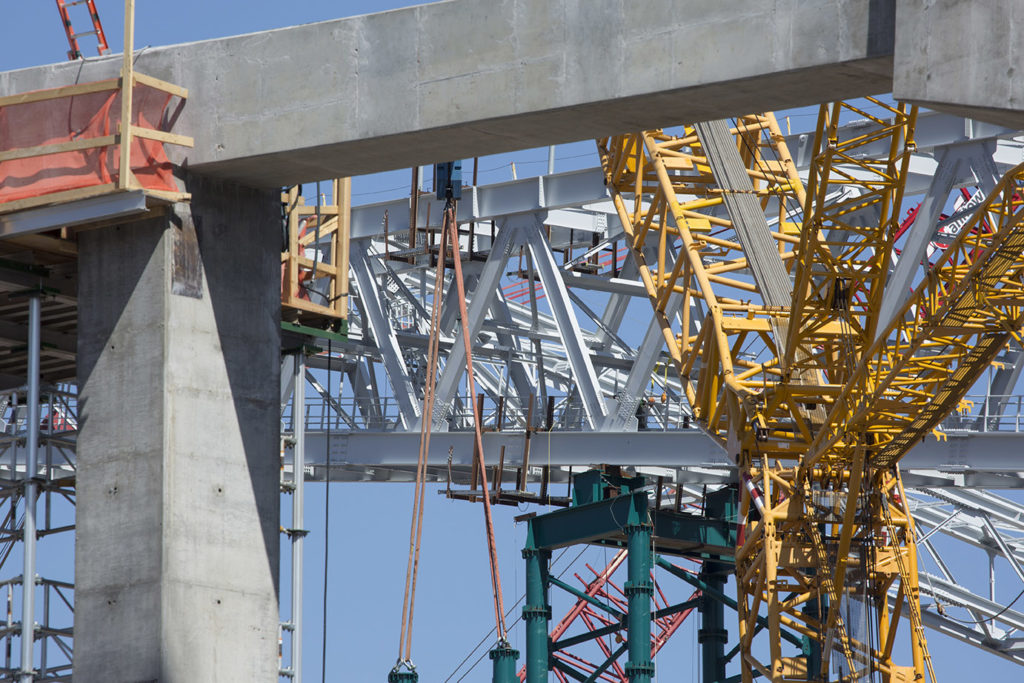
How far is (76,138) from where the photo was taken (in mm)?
18156

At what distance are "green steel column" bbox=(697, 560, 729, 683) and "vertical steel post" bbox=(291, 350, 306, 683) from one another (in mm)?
27461

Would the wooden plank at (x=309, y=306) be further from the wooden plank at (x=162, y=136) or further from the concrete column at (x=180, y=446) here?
the wooden plank at (x=162, y=136)

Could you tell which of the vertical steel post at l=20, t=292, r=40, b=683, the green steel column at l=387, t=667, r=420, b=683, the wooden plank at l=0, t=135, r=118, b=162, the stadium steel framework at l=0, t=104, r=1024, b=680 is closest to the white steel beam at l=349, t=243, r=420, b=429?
the stadium steel framework at l=0, t=104, r=1024, b=680

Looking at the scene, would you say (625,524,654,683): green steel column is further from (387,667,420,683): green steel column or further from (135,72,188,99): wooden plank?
(135,72,188,99): wooden plank

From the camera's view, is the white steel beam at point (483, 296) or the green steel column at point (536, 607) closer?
the green steel column at point (536, 607)

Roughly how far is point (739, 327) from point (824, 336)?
8.33 ft

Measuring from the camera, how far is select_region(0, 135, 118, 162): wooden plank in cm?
1759

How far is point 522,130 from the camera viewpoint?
1659 cm

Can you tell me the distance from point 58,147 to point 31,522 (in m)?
3.58

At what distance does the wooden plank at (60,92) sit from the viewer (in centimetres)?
1777

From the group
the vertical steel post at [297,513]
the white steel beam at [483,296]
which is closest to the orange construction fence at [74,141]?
the vertical steel post at [297,513]

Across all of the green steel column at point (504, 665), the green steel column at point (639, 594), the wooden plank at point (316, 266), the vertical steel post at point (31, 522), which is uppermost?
the wooden plank at point (316, 266)

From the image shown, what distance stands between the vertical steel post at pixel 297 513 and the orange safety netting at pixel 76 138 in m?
3.85

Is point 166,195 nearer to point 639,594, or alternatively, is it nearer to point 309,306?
point 309,306
